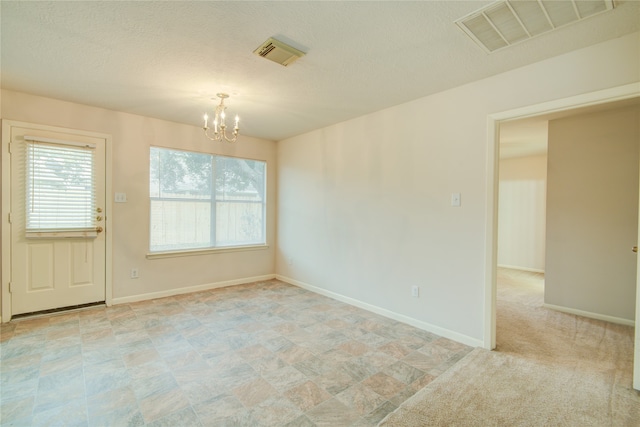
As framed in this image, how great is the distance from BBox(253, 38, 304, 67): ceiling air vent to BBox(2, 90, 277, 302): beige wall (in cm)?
247

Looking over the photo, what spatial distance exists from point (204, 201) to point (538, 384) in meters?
4.32

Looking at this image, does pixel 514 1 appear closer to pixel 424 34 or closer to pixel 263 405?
pixel 424 34

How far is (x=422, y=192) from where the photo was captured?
10.1 feet

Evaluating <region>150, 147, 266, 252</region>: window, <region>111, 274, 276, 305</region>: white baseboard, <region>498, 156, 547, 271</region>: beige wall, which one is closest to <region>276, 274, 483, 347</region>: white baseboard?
<region>111, 274, 276, 305</region>: white baseboard

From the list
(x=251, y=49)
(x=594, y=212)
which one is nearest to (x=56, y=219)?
(x=251, y=49)

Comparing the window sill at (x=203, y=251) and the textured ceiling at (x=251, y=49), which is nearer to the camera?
the textured ceiling at (x=251, y=49)

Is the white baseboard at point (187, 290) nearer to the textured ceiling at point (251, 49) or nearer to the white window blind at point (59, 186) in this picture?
the white window blind at point (59, 186)

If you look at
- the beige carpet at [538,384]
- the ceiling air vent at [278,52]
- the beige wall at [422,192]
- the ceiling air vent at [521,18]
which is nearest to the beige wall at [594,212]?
the beige carpet at [538,384]

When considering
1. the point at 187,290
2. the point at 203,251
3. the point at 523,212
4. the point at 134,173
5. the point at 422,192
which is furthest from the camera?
the point at 523,212

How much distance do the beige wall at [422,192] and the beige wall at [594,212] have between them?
1.87 metres

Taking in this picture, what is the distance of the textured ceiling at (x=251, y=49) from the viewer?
5.85ft

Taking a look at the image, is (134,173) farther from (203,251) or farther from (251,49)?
(251,49)

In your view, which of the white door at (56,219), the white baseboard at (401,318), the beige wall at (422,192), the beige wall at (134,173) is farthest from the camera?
the beige wall at (134,173)

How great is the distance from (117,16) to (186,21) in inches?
16.7
